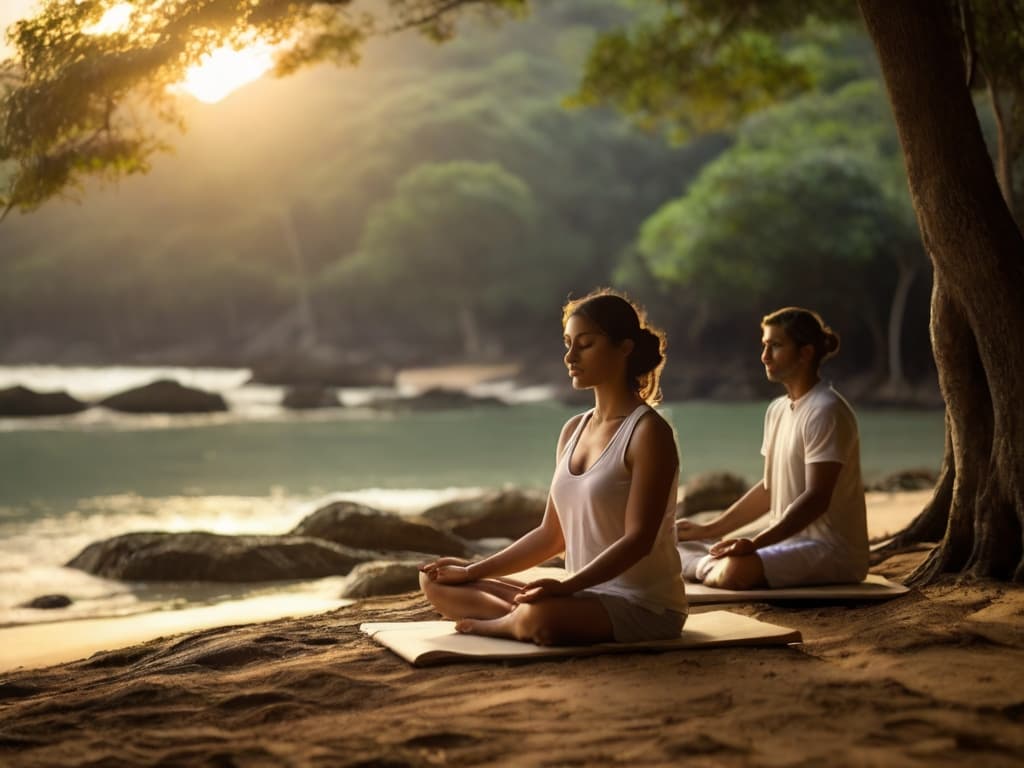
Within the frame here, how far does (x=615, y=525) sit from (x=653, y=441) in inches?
12.9

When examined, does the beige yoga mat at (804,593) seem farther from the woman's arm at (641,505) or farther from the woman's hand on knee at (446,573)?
the woman's arm at (641,505)

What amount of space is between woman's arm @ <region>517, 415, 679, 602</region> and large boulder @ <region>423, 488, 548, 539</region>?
6606 millimetres

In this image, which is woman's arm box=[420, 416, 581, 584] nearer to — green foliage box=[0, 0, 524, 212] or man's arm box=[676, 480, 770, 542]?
man's arm box=[676, 480, 770, 542]

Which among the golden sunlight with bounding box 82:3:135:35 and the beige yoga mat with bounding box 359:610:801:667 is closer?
the beige yoga mat with bounding box 359:610:801:667

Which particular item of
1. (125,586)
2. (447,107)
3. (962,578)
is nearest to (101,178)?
(125,586)

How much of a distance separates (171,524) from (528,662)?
29.9 ft

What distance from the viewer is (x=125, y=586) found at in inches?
338

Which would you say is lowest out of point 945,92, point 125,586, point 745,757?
point 745,757

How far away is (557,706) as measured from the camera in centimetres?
379

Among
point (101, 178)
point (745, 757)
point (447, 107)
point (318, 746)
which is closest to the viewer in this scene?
point (745, 757)

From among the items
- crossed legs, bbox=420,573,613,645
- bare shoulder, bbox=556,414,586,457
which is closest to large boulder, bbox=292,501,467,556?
crossed legs, bbox=420,573,613,645

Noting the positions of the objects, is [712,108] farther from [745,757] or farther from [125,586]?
[745,757]

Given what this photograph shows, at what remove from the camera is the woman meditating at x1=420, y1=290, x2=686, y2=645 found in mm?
4234

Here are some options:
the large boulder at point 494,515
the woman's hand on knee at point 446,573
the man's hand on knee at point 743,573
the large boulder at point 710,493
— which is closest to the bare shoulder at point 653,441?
the woman's hand on knee at point 446,573
